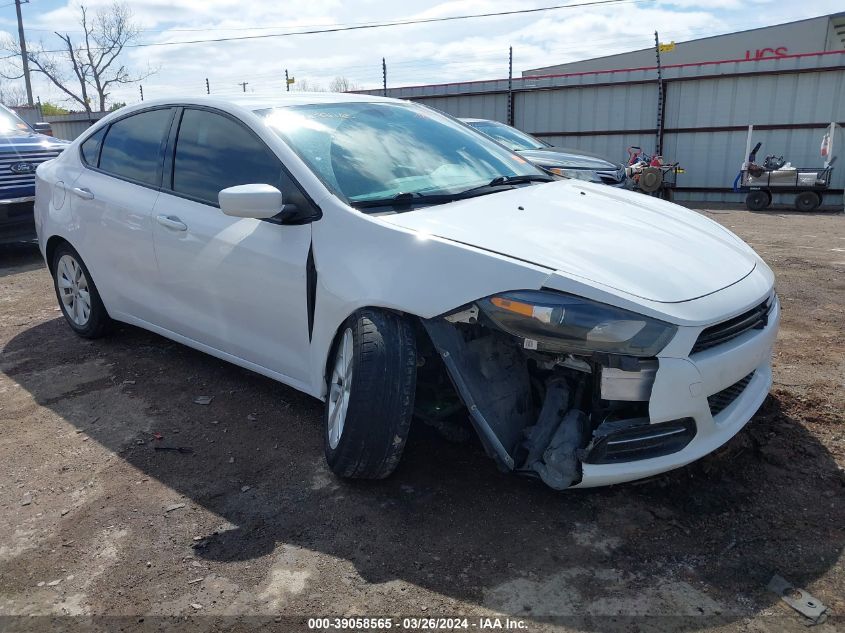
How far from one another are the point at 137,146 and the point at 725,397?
3500 millimetres

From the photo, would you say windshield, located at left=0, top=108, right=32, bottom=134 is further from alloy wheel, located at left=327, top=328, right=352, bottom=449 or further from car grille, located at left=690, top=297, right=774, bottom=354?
car grille, located at left=690, top=297, right=774, bottom=354

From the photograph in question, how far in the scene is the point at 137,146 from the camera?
160 inches

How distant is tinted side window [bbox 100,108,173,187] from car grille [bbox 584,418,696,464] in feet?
9.32

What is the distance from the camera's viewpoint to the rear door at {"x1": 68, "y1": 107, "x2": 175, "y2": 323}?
3855mm

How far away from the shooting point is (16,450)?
10.9 ft

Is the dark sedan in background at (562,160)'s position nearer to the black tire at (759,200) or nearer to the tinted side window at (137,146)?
the tinted side window at (137,146)

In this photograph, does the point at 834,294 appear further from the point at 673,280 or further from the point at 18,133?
the point at 18,133

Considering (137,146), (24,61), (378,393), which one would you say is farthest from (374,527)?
(24,61)

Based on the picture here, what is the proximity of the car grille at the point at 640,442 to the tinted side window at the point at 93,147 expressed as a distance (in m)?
3.69

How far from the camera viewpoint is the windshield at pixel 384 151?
305 cm

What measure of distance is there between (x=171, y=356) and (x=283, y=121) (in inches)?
76.6

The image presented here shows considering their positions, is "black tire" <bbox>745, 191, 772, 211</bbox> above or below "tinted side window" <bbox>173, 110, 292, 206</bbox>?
below

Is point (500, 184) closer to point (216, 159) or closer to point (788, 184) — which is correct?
point (216, 159)

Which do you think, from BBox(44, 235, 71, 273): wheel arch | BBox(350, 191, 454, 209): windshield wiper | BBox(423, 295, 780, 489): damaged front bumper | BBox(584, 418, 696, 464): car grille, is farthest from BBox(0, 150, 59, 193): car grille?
BBox(584, 418, 696, 464): car grille
